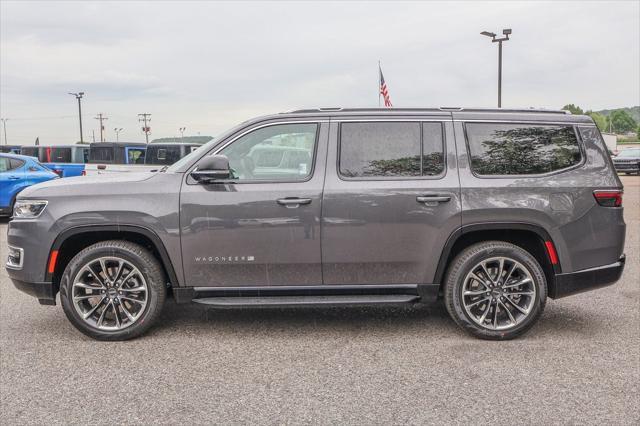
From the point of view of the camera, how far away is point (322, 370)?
13.3 feet

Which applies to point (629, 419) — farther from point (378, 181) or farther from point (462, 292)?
point (378, 181)

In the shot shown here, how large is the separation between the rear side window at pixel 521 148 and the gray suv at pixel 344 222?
12mm

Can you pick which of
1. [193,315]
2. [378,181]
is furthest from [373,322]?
[193,315]

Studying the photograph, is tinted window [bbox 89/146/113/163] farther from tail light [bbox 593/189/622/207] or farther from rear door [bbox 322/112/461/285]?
tail light [bbox 593/189/622/207]

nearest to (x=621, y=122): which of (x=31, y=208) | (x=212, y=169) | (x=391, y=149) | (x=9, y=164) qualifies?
(x=9, y=164)

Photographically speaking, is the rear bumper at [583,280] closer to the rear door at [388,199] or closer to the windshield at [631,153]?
the rear door at [388,199]

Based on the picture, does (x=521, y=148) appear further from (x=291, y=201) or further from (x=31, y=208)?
(x=31, y=208)

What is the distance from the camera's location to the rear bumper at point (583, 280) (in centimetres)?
472

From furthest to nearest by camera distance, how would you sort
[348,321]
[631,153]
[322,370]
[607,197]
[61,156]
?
[631,153], [61,156], [348,321], [607,197], [322,370]

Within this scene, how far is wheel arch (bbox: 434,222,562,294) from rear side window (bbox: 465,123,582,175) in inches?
18.0

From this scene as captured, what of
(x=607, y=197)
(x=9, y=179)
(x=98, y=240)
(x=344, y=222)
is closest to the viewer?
(x=344, y=222)

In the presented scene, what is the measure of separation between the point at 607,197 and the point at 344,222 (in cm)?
217

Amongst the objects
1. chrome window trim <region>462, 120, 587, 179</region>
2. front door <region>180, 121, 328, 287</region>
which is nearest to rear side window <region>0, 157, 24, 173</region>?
front door <region>180, 121, 328, 287</region>

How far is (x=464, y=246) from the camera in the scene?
484cm
